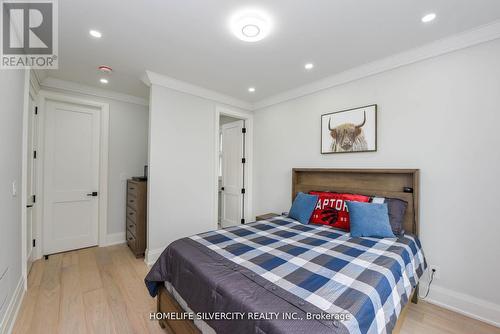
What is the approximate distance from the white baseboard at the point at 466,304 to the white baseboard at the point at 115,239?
4.20m

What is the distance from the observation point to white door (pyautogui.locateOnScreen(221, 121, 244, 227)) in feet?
13.6

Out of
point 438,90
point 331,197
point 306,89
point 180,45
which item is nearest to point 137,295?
point 331,197

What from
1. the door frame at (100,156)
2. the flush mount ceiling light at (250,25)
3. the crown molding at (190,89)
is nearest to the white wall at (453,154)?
the flush mount ceiling light at (250,25)

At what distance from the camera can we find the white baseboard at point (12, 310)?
60.7 inches

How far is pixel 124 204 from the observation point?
3.60 metres

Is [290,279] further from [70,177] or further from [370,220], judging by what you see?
[70,177]

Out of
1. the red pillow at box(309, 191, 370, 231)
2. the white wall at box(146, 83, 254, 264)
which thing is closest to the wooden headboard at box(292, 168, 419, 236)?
the red pillow at box(309, 191, 370, 231)

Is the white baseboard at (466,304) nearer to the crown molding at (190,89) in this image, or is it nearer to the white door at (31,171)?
the crown molding at (190,89)

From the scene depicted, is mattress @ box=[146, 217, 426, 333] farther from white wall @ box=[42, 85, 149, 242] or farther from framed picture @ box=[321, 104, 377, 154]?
white wall @ box=[42, 85, 149, 242]

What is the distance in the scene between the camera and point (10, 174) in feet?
5.68

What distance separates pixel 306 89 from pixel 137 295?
330 cm

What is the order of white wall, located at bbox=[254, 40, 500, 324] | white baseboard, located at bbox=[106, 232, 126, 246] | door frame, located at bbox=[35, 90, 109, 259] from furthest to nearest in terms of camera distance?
white baseboard, located at bbox=[106, 232, 126, 246], door frame, located at bbox=[35, 90, 109, 259], white wall, located at bbox=[254, 40, 500, 324]

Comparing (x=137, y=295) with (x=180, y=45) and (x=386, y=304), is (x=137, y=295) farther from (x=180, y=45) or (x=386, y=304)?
(x=180, y=45)

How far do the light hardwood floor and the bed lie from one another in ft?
1.37
